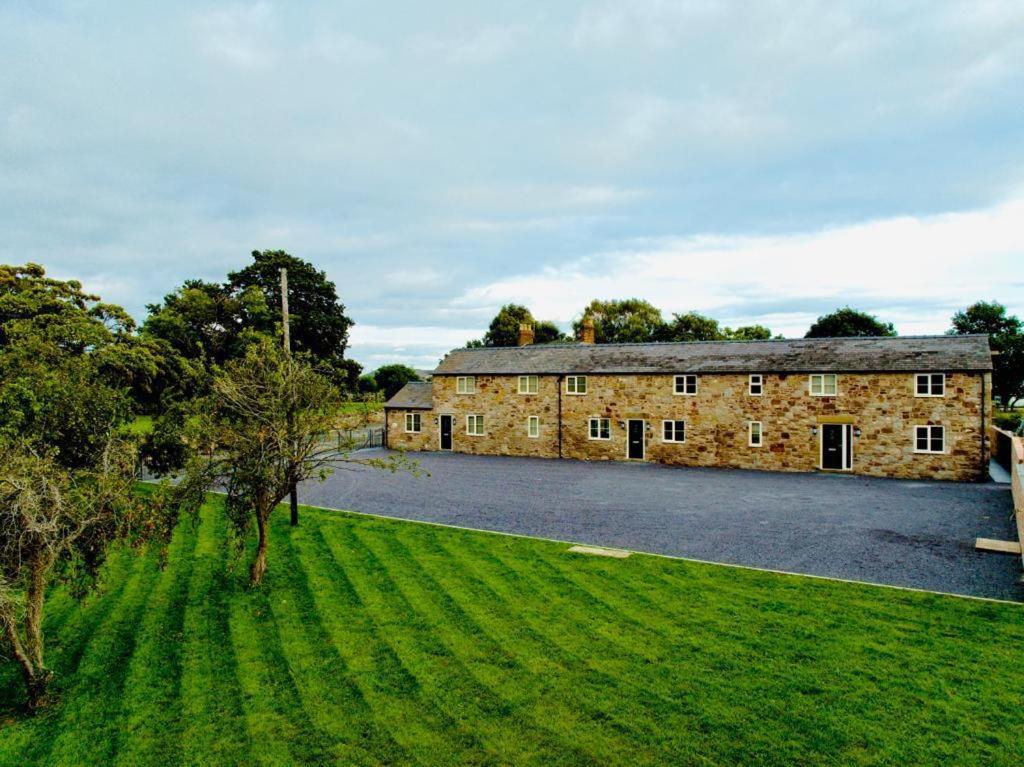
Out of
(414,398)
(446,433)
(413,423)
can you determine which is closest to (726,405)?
(446,433)

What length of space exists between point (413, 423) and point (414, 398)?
1824 mm

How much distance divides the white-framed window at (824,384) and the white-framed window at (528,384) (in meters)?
15.6

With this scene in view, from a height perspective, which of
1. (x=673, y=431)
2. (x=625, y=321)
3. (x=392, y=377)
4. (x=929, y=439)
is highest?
(x=625, y=321)

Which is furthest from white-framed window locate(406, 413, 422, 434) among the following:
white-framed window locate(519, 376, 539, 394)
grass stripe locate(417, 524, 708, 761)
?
grass stripe locate(417, 524, 708, 761)

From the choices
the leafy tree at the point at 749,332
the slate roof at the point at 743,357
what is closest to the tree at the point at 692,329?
the leafy tree at the point at 749,332

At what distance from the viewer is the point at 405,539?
55.4ft

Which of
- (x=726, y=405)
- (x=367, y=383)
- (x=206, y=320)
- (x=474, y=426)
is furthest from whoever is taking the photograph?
(x=367, y=383)

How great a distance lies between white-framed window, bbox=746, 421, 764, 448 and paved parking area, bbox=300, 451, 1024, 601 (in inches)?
80.1

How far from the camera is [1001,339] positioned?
60.4 metres

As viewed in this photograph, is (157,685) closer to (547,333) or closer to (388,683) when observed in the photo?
(388,683)

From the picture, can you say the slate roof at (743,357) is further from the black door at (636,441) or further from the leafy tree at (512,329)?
the leafy tree at (512,329)

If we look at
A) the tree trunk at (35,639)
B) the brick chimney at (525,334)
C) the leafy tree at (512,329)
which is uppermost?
the leafy tree at (512,329)

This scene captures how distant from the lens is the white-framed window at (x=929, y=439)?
28.2 m

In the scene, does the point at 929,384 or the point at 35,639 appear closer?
the point at 35,639
